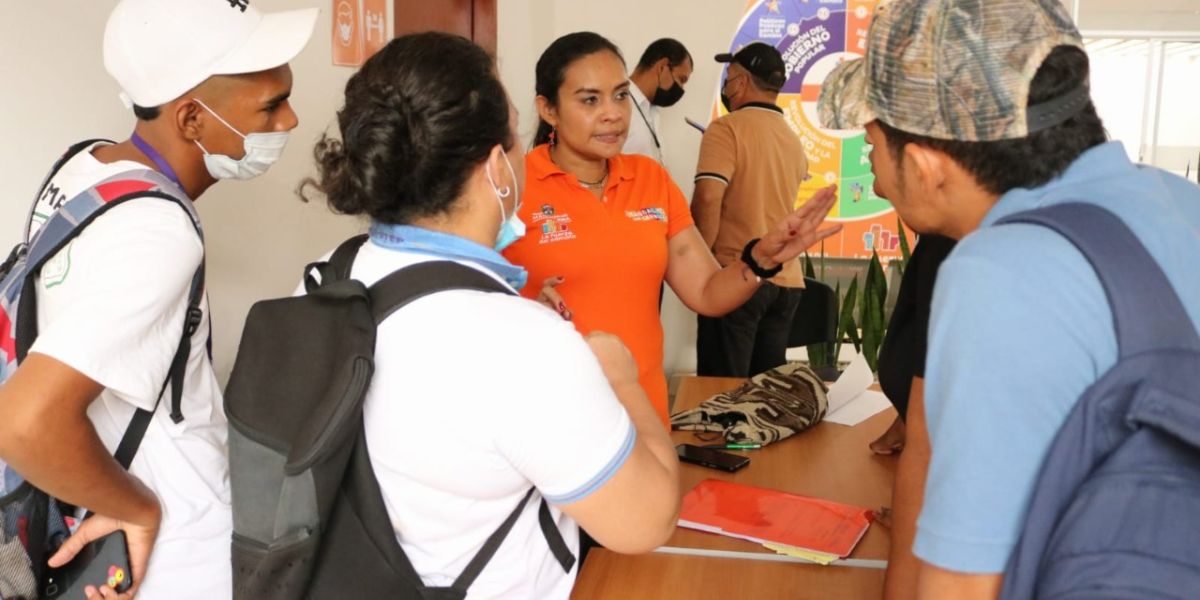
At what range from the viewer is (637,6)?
566 centimetres

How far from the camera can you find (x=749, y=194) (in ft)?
13.8

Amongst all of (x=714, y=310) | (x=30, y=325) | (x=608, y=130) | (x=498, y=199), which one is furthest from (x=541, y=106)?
(x=30, y=325)

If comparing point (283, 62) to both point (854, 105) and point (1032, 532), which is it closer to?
point (854, 105)

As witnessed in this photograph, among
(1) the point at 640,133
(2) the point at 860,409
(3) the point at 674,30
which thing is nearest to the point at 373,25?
(1) the point at 640,133

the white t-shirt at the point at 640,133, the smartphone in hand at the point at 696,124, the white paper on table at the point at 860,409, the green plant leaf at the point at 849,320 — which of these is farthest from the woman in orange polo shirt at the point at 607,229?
the smartphone in hand at the point at 696,124

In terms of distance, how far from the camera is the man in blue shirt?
803 mm

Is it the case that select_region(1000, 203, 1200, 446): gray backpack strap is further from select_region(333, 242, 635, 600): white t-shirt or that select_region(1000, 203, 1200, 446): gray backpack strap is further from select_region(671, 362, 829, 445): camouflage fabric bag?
select_region(671, 362, 829, 445): camouflage fabric bag

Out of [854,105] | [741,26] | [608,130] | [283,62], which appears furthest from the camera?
[741,26]

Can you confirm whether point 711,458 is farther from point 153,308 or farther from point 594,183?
point 153,308

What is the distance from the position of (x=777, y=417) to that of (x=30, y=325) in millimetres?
1695

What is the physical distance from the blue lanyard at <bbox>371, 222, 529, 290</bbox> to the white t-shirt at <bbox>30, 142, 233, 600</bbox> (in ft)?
0.93

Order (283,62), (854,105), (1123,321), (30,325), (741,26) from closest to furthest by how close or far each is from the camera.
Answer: (1123,321)
(854,105)
(30,325)
(283,62)
(741,26)

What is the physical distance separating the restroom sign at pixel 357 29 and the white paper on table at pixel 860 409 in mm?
1730

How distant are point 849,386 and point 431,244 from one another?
185cm
